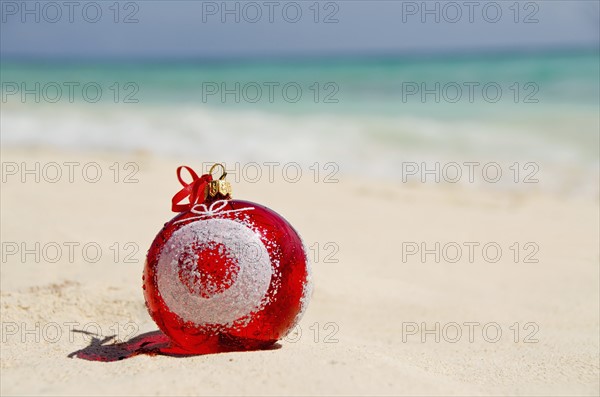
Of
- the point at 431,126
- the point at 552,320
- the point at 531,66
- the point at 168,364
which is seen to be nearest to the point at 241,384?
the point at 168,364

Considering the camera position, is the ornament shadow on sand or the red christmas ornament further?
the ornament shadow on sand

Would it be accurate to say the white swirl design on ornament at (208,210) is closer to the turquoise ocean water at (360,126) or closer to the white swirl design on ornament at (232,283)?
the white swirl design on ornament at (232,283)

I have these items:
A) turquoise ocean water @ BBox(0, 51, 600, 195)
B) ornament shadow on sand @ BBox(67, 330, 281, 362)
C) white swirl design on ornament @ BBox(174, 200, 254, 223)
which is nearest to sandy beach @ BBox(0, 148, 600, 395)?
ornament shadow on sand @ BBox(67, 330, 281, 362)

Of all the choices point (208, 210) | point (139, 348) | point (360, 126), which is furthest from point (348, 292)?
point (360, 126)

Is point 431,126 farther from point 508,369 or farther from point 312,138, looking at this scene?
point 508,369

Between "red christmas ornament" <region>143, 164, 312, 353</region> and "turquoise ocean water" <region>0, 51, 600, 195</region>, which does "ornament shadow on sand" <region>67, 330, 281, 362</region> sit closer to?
"red christmas ornament" <region>143, 164, 312, 353</region>

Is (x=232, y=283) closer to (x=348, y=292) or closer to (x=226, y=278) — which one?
(x=226, y=278)

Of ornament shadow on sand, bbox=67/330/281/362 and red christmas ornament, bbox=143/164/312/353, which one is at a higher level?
red christmas ornament, bbox=143/164/312/353
